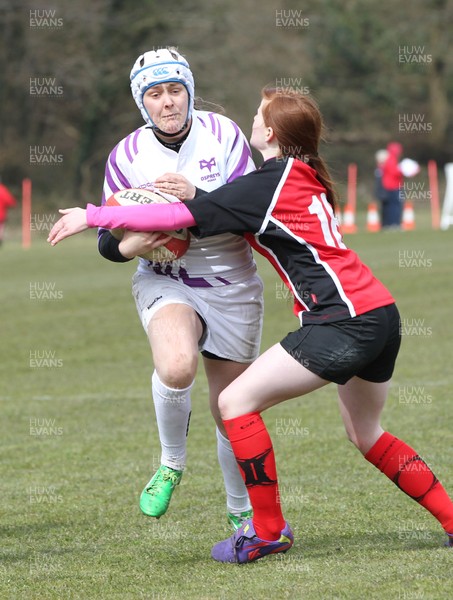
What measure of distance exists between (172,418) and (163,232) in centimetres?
84

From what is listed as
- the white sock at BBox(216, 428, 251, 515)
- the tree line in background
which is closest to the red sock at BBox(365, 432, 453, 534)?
the white sock at BBox(216, 428, 251, 515)

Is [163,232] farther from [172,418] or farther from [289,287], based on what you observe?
[172,418]

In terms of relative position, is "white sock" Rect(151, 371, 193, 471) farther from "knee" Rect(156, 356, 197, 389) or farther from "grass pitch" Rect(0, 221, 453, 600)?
"grass pitch" Rect(0, 221, 453, 600)

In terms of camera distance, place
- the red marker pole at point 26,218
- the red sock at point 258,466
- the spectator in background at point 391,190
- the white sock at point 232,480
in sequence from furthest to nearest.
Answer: the red marker pole at point 26,218 < the spectator in background at point 391,190 < the white sock at point 232,480 < the red sock at point 258,466

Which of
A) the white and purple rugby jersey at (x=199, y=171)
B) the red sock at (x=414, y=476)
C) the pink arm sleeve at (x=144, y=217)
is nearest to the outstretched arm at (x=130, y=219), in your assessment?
the pink arm sleeve at (x=144, y=217)

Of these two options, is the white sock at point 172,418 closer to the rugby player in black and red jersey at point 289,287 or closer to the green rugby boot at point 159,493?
the green rugby boot at point 159,493

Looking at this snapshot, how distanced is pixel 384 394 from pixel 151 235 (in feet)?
3.88

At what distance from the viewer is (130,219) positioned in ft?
15.3

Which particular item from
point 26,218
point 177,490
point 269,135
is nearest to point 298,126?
point 269,135

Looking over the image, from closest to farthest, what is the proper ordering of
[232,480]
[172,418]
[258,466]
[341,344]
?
[341,344] < [258,466] < [172,418] < [232,480]

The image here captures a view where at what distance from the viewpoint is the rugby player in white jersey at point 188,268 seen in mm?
4992

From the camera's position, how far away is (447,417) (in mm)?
8211

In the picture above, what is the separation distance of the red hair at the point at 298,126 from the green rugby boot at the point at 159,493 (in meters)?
1.38

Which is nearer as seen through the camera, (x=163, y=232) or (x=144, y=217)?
(x=144, y=217)
